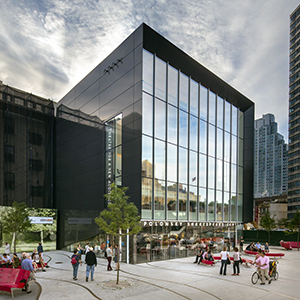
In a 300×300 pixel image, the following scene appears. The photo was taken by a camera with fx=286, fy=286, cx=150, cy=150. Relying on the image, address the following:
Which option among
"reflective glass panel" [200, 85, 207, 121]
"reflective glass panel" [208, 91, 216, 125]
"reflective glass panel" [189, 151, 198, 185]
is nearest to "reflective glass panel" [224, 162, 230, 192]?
"reflective glass panel" [208, 91, 216, 125]

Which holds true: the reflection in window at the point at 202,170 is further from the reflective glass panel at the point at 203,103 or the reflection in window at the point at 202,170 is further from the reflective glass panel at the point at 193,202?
the reflective glass panel at the point at 203,103

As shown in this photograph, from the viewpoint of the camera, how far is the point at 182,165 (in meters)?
26.6

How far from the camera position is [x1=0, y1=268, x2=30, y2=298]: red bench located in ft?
38.7

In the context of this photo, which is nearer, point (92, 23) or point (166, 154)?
point (166, 154)

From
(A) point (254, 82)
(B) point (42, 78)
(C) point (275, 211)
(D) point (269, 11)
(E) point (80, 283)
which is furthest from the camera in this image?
(C) point (275, 211)

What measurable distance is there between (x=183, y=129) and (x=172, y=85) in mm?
4221

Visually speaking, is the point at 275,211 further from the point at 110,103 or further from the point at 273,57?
the point at 110,103

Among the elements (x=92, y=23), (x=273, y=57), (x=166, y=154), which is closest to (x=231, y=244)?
(x=166, y=154)

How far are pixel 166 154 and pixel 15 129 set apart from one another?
65.4 feet

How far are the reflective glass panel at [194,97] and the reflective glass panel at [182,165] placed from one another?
436 cm

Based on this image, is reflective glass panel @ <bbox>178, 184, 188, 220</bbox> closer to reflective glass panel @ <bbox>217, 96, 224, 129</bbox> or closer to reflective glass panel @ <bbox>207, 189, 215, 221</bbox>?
reflective glass panel @ <bbox>207, 189, 215, 221</bbox>

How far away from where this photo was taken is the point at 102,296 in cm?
1203

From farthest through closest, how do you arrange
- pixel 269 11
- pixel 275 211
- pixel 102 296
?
pixel 275 211, pixel 269 11, pixel 102 296

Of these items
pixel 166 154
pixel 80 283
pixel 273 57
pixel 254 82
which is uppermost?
pixel 273 57
